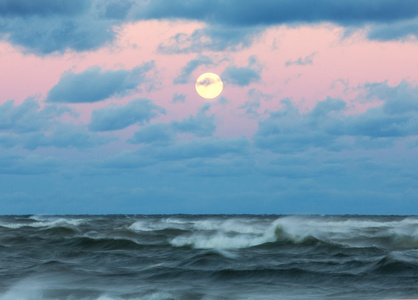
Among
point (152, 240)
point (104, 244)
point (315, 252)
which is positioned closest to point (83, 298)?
point (315, 252)

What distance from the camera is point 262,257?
1711 centimetres

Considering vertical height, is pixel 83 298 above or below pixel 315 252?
below

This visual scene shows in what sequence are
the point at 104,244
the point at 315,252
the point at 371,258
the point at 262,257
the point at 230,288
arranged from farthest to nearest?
the point at 104,244, the point at 315,252, the point at 262,257, the point at 371,258, the point at 230,288

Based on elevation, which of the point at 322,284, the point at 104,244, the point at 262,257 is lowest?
the point at 322,284

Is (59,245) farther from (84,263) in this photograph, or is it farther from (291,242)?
(291,242)

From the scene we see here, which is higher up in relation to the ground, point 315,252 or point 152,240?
point 152,240

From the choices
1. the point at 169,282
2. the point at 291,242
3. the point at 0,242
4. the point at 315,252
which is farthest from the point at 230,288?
the point at 0,242

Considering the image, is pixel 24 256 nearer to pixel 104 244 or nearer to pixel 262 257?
pixel 104 244

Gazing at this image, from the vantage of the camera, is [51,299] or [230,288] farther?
[230,288]

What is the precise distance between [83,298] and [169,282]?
7.89 ft

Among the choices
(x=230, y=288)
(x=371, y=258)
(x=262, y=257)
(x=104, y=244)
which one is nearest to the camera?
(x=230, y=288)

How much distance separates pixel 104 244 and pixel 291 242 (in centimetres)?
705

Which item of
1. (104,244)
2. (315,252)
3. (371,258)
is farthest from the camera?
(104,244)

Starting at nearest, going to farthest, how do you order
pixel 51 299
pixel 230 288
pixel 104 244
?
pixel 51 299 < pixel 230 288 < pixel 104 244
